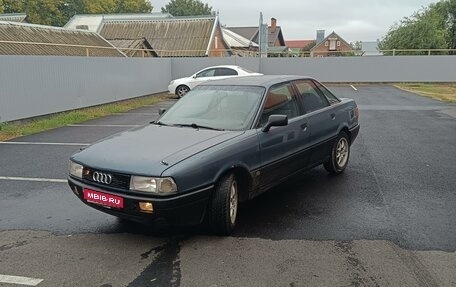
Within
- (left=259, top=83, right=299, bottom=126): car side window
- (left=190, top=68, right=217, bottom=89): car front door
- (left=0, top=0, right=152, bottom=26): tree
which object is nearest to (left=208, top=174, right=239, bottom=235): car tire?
(left=259, top=83, right=299, bottom=126): car side window

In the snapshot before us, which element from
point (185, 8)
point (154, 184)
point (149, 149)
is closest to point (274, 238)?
point (154, 184)

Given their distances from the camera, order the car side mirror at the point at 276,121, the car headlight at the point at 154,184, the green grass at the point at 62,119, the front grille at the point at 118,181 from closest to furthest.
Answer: the car headlight at the point at 154,184 < the front grille at the point at 118,181 < the car side mirror at the point at 276,121 < the green grass at the point at 62,119

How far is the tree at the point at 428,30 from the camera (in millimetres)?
37500

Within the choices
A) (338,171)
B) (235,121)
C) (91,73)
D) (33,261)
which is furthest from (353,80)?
(33,261)

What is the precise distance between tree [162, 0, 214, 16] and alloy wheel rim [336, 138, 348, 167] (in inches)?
3191

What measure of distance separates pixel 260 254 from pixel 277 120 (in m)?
1.47

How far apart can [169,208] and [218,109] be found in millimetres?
1705

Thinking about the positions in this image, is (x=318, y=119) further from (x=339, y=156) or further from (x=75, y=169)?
(x=75, y=169)

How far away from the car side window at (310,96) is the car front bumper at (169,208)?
230 centimetres

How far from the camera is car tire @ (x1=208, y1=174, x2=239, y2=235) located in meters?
3.86

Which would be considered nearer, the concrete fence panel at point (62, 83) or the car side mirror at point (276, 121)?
the car side mirror at point (276, 121)

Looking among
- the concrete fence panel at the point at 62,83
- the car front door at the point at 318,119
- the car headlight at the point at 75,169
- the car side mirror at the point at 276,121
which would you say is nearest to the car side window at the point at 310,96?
the car front door at the point at 318,119

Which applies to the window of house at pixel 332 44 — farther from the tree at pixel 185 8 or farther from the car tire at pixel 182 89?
the car tire at pixel 182 89

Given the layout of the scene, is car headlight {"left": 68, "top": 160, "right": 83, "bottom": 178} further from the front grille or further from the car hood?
the front grille
